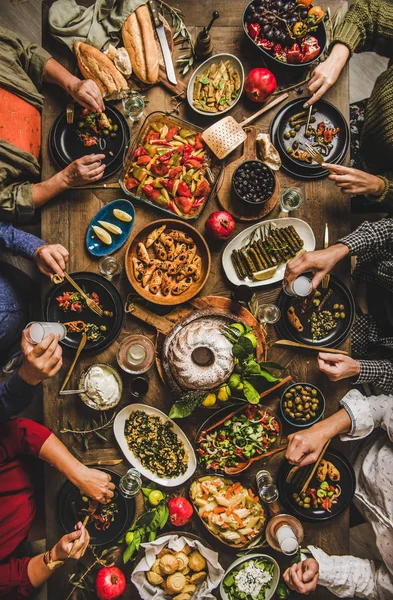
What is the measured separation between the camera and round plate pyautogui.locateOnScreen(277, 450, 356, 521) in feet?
8.73

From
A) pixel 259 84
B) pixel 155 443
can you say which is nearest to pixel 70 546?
pixel 155 443

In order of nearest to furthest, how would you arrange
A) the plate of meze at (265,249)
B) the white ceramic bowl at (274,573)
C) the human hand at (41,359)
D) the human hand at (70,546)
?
1. the human hand at (41,359)
2. the human hand at (70,546)
3. the white ceramic bowl at (274,573)
4. the plate of meze at (265,249)

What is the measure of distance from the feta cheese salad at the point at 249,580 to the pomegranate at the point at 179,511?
403 millimetres

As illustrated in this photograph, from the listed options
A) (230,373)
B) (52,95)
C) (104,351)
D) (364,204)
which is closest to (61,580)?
(104,351)

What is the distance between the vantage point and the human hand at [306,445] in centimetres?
257

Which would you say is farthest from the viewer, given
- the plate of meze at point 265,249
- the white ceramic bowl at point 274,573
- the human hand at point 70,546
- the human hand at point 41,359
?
the plate of meze at point 265,249

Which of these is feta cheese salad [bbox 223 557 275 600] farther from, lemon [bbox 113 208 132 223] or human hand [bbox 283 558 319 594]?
lemon [bbox 113 208 132 223]

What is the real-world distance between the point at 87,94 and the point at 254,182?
103 centimetres

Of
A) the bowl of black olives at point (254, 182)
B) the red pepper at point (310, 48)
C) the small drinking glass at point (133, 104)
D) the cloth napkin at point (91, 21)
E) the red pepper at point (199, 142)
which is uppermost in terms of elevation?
the cloth napkin at point (91, 21)

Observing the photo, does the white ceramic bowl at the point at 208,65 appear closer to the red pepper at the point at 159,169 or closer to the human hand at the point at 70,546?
the red pepper at the point at 159,169

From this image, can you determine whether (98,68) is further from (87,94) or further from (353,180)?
(353,180)

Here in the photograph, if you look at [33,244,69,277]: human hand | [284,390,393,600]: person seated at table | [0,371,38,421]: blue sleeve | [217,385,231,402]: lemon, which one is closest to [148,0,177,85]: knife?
[33,244,69,277]: human hand

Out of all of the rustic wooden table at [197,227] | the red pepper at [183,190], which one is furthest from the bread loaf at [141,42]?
the red pepper at [183,190]

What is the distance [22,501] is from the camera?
270 centimetres
